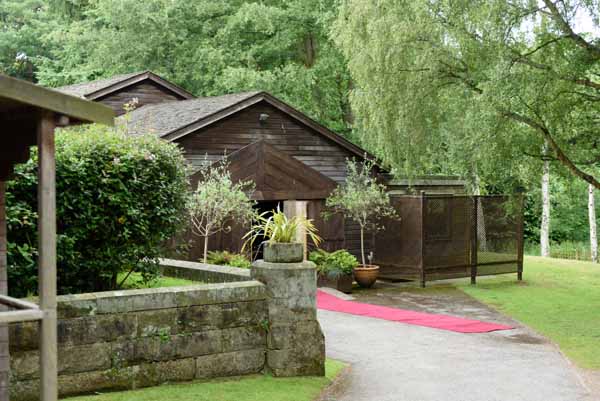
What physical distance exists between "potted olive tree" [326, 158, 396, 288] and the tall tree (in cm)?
94

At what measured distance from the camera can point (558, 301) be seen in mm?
18797

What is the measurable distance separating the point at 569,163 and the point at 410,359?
7.33 metres

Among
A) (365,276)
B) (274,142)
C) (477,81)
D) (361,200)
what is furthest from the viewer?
(274,142)

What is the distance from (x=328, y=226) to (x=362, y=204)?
1269 mm

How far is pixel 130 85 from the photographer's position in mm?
25328

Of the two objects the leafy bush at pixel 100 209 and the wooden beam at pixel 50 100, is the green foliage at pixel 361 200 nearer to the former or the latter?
the leafy bush at pixel 100 209

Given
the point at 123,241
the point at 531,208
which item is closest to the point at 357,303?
the point at 123,241

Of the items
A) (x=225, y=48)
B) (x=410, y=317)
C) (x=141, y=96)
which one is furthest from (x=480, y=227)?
(x=225, y=48)

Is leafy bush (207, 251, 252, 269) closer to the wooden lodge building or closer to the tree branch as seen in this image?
the wooden lodge building

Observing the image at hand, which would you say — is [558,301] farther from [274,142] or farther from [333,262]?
[274,142]

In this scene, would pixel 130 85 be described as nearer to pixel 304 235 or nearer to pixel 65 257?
pixel 304 235

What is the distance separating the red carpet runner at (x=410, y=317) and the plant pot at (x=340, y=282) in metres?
1.47

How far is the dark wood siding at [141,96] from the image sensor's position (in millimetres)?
24828

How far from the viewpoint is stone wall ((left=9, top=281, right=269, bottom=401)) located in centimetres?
827
